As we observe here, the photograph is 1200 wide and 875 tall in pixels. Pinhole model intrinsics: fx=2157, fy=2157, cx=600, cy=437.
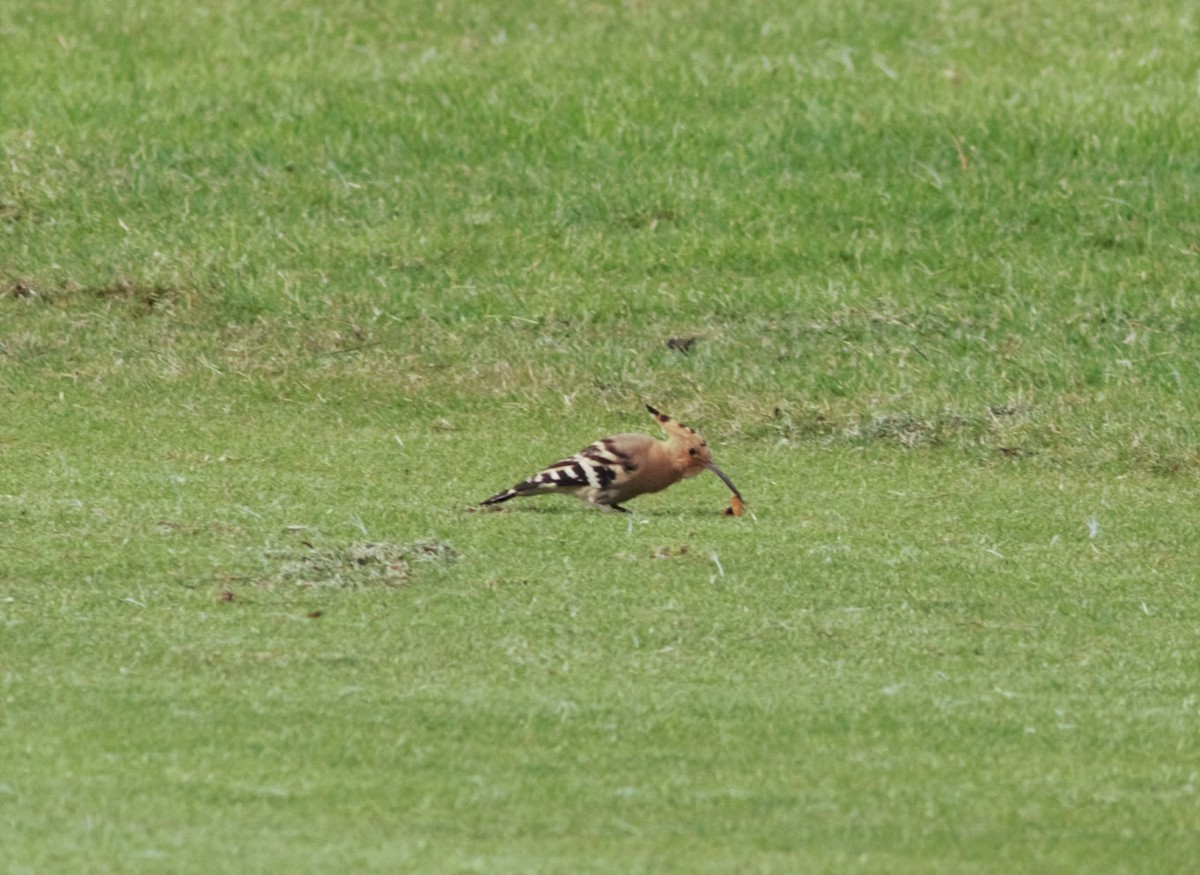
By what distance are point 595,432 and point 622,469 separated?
2315mm

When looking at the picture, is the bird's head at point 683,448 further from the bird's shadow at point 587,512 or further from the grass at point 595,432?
the grass at point 595,432

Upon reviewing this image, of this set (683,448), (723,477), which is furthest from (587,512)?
(723,477)

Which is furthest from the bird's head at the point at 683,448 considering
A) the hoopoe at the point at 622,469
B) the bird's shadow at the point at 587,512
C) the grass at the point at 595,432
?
the grass at the point at 595,432

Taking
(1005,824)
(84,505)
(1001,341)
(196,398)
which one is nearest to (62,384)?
(196,398)

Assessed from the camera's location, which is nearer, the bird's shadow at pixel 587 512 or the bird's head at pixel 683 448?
the bird's shadow at pixel 587 512

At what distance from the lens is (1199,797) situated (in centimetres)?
616

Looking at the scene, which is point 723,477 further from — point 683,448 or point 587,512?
point 587,512

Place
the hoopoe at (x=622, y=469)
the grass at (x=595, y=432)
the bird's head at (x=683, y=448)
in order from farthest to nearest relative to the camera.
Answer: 1. the bird's head at (x=683, y=448)
2. the hoopoe at (x=622, y=469)
3. the grass at (x=595, y=432)

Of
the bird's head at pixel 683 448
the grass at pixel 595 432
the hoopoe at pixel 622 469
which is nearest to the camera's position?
the grass at pixel 595 432

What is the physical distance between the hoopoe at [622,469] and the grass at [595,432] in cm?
18

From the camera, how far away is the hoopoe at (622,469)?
9820 mm

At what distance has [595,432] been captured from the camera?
39.8ft

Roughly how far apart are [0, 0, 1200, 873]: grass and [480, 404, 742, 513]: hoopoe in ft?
0.60

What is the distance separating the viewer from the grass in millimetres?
6113
